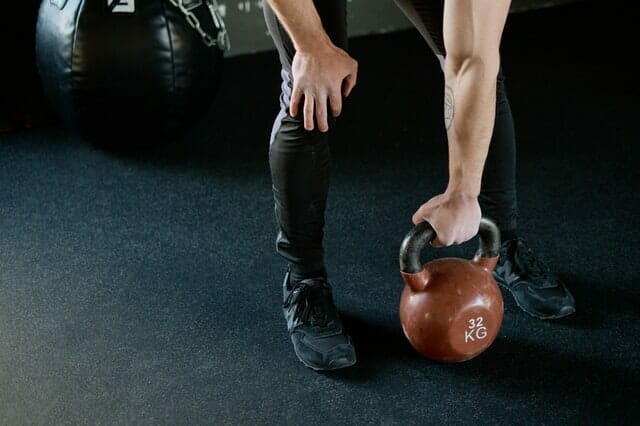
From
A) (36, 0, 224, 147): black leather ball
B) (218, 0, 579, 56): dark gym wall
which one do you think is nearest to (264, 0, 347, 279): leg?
(36, 0, 224, 147): black leather ball

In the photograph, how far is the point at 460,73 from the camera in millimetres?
1376

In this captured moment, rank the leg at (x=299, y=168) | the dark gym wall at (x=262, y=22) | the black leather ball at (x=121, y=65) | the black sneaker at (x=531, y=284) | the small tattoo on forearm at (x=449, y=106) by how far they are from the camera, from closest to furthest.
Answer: the small tattoo on forearm at (x=449, y=106) < the leg at (x=299, y=168) < the black sneaker at (x=531, y=284) < the black leather ball at (x=121, y=65) < the dark gym wall at (x=262, y=22)

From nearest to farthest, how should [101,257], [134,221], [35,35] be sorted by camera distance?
[101,257], [134,221], [35,35]

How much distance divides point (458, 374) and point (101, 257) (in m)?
0.90

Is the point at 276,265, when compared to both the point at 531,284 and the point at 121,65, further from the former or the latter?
the point at 121,65

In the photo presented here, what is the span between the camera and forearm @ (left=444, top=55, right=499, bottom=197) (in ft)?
4.44

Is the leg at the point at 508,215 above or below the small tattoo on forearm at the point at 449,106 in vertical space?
below

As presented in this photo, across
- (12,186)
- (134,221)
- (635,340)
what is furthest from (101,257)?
(635,340)

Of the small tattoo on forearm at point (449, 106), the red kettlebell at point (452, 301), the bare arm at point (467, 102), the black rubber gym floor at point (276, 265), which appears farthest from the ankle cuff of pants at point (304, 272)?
the small tattoo on forearm at point (449, 106)

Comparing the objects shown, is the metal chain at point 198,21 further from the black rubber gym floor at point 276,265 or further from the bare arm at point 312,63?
the bare arm at point 312,63

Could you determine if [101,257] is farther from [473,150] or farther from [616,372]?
[616,372]

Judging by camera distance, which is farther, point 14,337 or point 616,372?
point 14,337

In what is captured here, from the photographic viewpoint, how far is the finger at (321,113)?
149 cm

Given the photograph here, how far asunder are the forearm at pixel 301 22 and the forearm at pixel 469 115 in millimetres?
226
